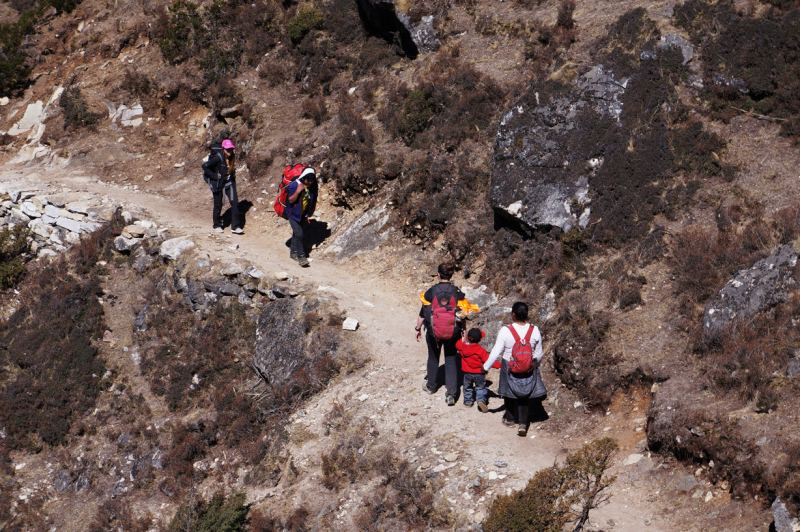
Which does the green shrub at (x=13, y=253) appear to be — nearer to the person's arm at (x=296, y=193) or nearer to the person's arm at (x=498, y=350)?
the person's arm at (x=296, y=193)

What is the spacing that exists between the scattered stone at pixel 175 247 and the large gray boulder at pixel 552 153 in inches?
316

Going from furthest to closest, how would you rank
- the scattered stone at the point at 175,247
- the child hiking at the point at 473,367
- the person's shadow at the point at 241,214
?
the person's shadow at the point at 241,214
the scattered stone at the point at 175,247
the child hiking at the point at 473,367

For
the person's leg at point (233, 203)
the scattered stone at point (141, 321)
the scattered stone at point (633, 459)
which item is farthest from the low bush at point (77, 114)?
the scattered stone at point (633, 459)

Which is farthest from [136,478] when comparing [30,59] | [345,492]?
[30,59]

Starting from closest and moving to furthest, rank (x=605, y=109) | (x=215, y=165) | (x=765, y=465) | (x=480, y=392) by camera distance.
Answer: (x=765, y=465) → (x=480, y=392) → (x=605, y=109) → (x=215, y=165)

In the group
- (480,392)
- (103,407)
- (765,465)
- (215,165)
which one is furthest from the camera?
(215,165)

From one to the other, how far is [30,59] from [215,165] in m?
15.6

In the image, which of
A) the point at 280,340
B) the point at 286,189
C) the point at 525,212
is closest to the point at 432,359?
the point at 525,212

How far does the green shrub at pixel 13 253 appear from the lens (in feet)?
59.2

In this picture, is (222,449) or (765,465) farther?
(222,449)

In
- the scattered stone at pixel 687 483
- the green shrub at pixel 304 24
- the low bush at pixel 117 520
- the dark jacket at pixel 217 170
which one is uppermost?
the green shrub at pixel 304 24

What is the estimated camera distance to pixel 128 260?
1684 centimetres

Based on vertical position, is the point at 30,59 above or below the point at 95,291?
above

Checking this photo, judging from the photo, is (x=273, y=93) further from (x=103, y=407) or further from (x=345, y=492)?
(x=345, y=492)
